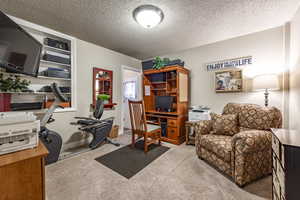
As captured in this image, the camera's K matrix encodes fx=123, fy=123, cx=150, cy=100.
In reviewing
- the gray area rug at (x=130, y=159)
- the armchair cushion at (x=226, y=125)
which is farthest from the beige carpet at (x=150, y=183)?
the armchair cushion at (x=226, y=125)

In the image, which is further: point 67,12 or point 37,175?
point 67,12

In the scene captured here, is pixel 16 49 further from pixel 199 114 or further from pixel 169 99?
pixel 199 114

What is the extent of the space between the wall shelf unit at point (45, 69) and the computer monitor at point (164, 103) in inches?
78.9

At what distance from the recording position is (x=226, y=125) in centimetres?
211

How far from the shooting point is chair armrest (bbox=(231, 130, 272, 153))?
1.48 meters

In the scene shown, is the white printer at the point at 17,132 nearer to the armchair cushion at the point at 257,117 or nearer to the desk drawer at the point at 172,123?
the desk drawer at the point at 172,123

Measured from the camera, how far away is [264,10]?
1877 millimetres

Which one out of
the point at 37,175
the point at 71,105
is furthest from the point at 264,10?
the point at 71,105

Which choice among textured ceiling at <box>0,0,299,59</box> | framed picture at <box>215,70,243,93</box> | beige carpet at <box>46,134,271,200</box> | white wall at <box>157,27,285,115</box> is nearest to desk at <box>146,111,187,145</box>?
white wall at <box>157,27,285,115</box>

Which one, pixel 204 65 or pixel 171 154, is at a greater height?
pixel 204 65

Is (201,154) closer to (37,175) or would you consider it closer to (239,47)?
(37,175)

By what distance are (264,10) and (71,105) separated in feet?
12.7

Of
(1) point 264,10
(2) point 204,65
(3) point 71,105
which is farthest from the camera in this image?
(2) point 204,65

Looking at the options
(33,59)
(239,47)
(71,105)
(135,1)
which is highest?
(135,1)
